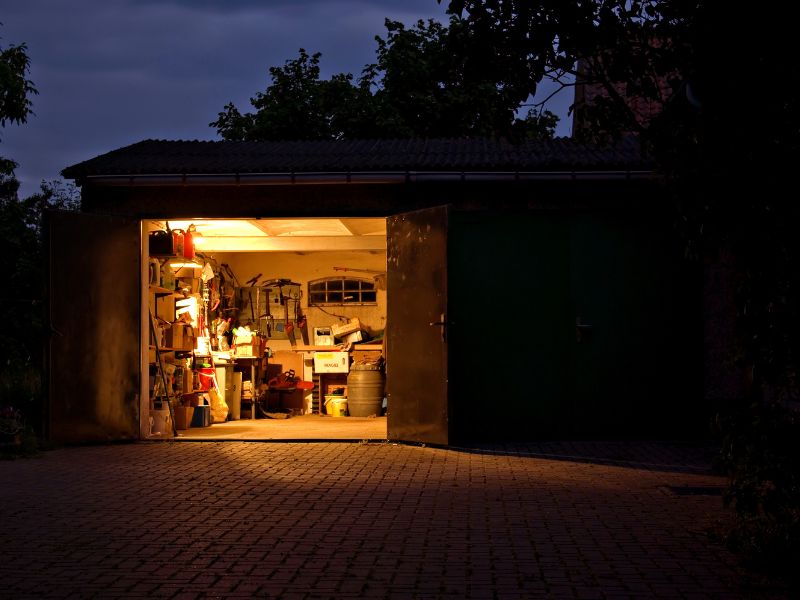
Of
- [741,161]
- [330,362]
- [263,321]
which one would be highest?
[741,161]

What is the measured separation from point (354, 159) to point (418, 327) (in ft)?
7.67

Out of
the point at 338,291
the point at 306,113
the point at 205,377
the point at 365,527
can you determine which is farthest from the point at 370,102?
the point at 365,527

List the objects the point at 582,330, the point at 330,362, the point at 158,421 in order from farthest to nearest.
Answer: the point at 330,362
the point at 158,421
the point at 582,330

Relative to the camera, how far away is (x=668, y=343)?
515 inches

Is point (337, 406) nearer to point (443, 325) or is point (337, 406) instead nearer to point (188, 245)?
point (188, 245)

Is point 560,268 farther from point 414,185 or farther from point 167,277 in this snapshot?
point 167,277

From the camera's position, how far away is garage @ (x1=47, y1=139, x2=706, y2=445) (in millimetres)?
12586

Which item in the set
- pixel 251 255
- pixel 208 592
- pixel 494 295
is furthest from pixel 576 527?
pixel 251 255

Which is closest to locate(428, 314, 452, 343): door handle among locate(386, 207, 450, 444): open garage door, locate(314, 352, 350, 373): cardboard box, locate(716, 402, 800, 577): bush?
locate(386, 207, 450, 444): open garage door

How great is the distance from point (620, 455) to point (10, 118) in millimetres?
12642

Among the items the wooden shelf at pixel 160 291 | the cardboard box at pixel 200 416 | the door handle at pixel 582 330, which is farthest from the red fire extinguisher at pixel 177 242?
the door handle at pixel 582 330

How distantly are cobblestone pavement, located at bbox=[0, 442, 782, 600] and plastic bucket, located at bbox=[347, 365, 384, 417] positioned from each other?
6439 millimetres

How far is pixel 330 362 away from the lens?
18.9m

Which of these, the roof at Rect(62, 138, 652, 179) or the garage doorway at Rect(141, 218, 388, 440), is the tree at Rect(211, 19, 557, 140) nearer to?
→ the garage doorway at Rect(141, 218, 388, 440)
